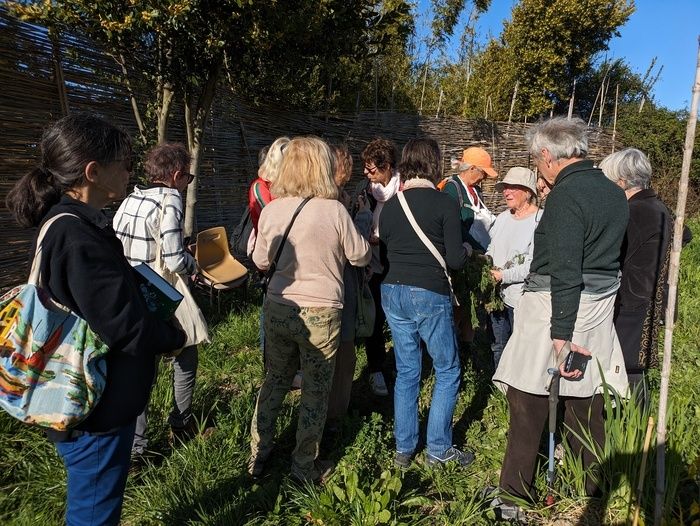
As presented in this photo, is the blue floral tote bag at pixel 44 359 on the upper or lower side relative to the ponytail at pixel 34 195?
lower

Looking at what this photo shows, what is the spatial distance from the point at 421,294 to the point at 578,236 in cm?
95

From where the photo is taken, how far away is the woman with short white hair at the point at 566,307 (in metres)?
2.15

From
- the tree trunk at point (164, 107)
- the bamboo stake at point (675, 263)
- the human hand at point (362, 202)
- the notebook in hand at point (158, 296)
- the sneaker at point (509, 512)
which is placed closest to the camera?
the bamboo stake at point (675, 263)

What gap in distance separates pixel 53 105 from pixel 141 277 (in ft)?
11.9

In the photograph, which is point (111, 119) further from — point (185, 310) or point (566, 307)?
point (566, 307)

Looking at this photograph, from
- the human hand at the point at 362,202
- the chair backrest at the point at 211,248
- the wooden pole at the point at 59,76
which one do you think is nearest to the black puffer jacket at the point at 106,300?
the human hand at the point at 362,202

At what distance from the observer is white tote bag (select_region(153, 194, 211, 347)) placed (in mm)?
2787

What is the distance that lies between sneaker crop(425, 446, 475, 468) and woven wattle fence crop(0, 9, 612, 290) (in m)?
3.85

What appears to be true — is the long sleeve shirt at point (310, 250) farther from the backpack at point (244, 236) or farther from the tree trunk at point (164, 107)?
the tree trunk at point (164, 107)

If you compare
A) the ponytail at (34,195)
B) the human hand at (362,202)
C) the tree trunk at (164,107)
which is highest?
the tree trunk at (164,107)

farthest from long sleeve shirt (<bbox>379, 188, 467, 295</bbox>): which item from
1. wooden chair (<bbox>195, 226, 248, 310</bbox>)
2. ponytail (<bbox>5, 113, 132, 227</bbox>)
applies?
wooden chair (<bbox>195, 226, 248, 310</bbox>)

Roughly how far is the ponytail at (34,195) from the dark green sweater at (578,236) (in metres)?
1.97

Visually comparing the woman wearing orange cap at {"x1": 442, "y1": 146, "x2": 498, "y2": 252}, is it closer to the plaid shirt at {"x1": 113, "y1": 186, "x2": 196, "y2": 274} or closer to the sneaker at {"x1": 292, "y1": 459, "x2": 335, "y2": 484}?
the sneaker at {"x1": 292, "y1": 459, "x2": 335, "y2": 484}

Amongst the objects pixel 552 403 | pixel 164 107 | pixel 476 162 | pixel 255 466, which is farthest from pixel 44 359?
pixel 164 107
